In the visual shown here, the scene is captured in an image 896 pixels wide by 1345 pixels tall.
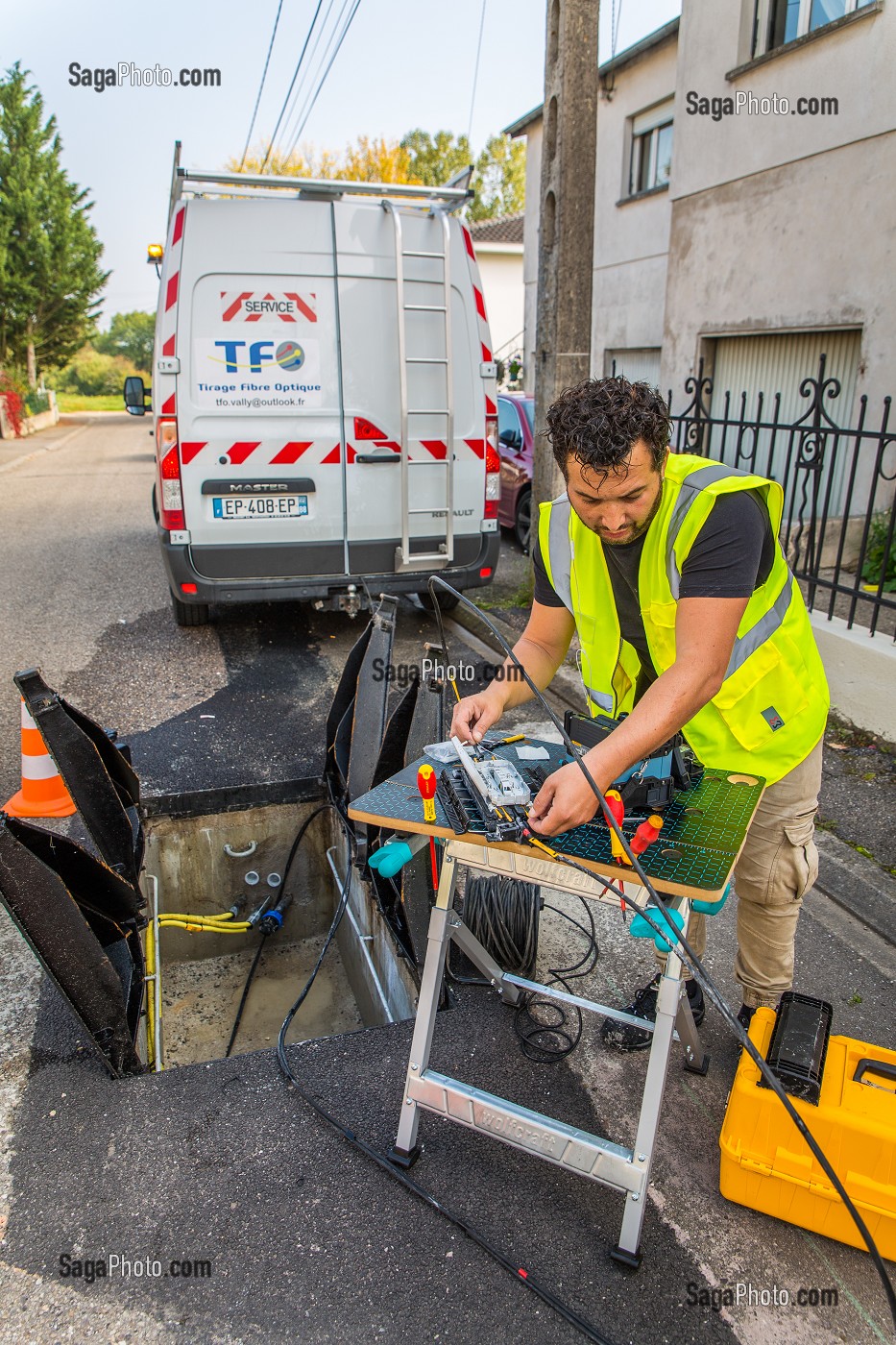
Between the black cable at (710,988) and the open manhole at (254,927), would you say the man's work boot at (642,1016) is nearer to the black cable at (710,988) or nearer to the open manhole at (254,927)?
the black cable at (710,988)

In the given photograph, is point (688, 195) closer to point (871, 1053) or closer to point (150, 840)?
point (150, 840)

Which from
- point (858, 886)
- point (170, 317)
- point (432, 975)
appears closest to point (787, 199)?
point (170, 317)

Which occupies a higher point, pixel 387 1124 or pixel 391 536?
pixel 391 536

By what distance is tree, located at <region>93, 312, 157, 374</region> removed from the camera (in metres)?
71.4

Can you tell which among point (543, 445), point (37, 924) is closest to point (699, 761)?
point (37, 924)

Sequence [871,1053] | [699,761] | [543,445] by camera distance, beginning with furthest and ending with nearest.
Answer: [543,445], [699,761], [871,1053]

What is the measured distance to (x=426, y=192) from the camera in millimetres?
5609

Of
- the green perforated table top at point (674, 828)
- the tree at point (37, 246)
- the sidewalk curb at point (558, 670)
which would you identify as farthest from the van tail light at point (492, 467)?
the tree at point (37, 246)

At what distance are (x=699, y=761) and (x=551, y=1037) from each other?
1057 mm

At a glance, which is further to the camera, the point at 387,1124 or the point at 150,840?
the point at 150,840

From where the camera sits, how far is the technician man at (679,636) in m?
1.94

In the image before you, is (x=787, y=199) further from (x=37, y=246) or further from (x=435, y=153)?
(x=435, y=153)

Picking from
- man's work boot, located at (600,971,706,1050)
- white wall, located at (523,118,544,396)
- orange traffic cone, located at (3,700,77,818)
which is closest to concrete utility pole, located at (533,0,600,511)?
orange traffic cone, located at (3,700,77,818)

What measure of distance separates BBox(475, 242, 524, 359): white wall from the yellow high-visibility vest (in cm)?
2874
